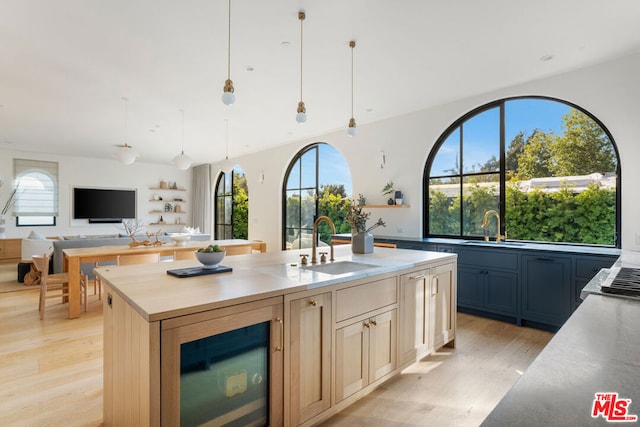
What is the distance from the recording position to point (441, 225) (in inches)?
190

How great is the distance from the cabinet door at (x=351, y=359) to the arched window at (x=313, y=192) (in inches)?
159

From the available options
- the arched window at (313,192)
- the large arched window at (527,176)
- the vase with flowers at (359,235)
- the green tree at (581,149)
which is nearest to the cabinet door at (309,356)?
the vase with flowers at (359,235)

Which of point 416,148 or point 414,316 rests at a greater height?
point 416,148

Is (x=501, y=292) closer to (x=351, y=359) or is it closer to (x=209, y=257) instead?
(x=351, y=359)

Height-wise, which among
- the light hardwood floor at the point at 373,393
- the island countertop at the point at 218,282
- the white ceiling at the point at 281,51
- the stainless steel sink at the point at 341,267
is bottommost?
the light hardwood floor at the point at 373,393

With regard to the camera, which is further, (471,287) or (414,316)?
(471,287)

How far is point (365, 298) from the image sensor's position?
6.76 ft

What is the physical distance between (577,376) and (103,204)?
1026cm

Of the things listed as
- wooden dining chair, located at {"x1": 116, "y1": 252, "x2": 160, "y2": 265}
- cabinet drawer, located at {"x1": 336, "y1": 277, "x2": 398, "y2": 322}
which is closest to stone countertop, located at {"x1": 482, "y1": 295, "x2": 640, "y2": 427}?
cabinet drawer, located at {"x1": 336, "y1": 277, "x2": 398, "y2": 322}

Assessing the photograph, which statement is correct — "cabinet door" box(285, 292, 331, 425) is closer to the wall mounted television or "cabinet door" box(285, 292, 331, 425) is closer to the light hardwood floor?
the light hardwood floor

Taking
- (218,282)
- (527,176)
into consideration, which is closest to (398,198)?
(527,176)

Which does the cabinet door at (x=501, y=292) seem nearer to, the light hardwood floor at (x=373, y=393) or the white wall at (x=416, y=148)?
the light hardwood floor at (x=373, y=393)

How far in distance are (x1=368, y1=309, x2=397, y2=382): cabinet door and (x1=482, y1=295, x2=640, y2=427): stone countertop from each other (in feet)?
3.92

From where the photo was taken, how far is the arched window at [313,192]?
6.39m
